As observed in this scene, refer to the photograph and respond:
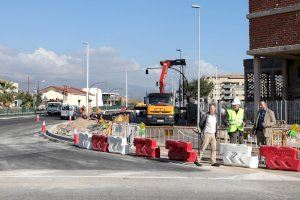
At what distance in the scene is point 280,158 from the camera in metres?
14.4

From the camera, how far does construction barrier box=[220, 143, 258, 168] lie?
14891 mm

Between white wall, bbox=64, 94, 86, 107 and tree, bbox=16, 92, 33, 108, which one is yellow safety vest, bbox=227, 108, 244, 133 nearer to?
tree, bbox=16, 92, 33, 108

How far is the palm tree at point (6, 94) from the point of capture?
89625 mm

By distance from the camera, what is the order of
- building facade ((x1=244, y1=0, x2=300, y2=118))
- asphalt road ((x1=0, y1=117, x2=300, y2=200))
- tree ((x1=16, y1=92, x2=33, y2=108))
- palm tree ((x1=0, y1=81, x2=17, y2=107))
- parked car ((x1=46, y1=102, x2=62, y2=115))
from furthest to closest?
tree ((x1=16, y1=92, x2=33, y2=108)) < palm tree ((x1=0, y1=81, x2=17, y2=107)) < parked car ((x1=46, y1=102, x2=62, y2=115)) < building facade ((x1=244, y1=0, x2=300, y2=118)) < asphalt road ((x1=0, y1=117, x2=300, y2=200))

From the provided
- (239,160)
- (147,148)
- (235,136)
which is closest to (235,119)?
(235,136)

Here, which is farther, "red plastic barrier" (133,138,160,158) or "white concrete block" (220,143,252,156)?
"red plastic barrier" (133,138,160,158)

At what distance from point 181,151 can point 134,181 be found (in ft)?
16.3

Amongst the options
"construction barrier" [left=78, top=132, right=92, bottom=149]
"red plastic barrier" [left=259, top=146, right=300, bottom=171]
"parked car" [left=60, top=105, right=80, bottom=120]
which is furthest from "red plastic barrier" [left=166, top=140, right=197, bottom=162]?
"parked car" [left=60, top=105, right=80, bottom=120]

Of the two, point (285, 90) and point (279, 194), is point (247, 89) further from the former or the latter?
point (279, 194)

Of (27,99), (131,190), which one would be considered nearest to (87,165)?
(131,190)

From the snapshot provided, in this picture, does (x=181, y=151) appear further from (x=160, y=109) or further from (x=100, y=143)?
(x=160, y=109)

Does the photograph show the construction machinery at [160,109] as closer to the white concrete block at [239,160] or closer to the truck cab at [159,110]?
the truck cab at [159,110]

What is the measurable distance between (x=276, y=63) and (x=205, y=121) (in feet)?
118

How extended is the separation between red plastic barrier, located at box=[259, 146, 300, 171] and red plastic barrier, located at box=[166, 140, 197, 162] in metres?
2.42
